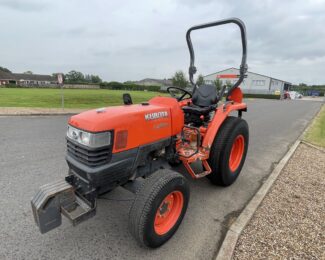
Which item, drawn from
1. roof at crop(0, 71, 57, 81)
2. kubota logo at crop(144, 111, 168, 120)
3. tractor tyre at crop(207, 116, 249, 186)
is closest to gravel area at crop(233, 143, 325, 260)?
tractor tyre at crop(207, 116, 249, 186)

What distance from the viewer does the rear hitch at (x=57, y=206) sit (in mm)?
1797

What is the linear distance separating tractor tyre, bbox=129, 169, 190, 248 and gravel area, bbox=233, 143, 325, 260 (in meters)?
0.66

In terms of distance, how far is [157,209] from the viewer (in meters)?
2.00

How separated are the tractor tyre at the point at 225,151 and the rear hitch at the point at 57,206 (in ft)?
5.58

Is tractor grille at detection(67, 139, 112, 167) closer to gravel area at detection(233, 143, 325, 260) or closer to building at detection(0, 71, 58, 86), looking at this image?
gravel area at detection(233, 143, 325, 260)

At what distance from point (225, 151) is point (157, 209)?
142 centimetres

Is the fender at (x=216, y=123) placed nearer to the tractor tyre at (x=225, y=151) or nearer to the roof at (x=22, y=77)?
the tractor tyre at (x=225, y=151)

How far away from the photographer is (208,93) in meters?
3.45

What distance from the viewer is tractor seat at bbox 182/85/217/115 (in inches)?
130

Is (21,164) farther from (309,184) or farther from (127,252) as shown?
(309,184)

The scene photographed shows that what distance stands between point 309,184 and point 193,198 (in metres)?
1.97

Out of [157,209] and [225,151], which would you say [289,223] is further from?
[157,209]

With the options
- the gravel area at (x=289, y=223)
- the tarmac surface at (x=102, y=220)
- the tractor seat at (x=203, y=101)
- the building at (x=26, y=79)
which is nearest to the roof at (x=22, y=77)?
the building at (x=26, y=79)

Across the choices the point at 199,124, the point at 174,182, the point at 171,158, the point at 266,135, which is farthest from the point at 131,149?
the point at 266,135
